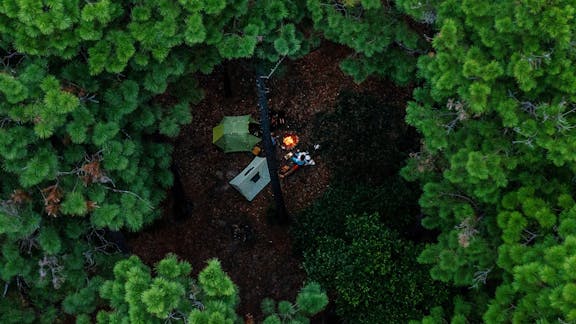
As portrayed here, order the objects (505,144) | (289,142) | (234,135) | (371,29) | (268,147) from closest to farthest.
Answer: (505,144)
(371,29)
(268,147)
(234,135)
(289,142)

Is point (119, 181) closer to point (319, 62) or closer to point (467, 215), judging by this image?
point (467, 215)

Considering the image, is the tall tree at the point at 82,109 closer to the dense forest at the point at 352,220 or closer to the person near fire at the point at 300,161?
the dense forest at the point at 352,220

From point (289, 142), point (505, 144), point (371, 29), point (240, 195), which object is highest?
point (371, 29)

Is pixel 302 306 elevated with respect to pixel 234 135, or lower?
elevated

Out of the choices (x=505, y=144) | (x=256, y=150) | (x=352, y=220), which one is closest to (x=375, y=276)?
(x=352, y=220)

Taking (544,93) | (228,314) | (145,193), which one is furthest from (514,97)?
(145,193)

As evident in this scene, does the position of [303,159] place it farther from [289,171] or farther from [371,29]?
[371,29]
